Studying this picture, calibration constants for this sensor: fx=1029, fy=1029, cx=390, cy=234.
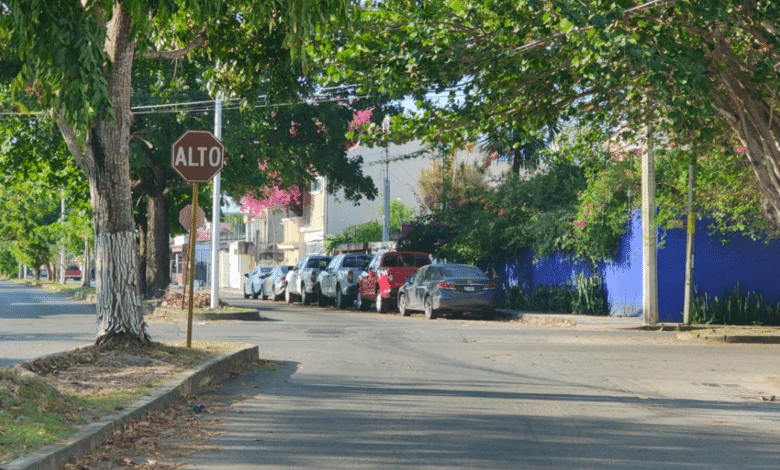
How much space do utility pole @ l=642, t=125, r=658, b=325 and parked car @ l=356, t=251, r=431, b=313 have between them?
30.9 feet

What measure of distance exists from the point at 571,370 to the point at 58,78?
8.69 m

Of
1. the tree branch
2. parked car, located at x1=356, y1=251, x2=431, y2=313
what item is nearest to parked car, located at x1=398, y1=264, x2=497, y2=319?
parked car, located at x1=356, y1=251, x2=431, y2=313

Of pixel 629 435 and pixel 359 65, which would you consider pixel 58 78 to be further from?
pixel 359 65

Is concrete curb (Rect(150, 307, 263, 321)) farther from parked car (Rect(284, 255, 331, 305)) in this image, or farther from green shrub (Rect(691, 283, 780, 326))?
parked car (Rect(284, 255, 331, 305))

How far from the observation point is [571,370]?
14.2 m

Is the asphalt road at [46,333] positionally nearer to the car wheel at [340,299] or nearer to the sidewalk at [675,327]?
the car wheel at [340,299]

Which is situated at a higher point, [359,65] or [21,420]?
[359,65]

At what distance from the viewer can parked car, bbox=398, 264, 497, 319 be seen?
27.1 meters

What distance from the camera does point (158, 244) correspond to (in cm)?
3450

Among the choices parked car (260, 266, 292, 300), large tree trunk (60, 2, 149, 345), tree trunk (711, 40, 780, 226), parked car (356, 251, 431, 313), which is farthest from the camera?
parked car (260, 266, 292, 300)

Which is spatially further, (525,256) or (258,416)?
(525,256)

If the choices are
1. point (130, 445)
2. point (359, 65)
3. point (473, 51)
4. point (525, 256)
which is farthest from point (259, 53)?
point (525, 256)

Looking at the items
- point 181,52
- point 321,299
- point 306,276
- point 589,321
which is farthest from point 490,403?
point 306,276

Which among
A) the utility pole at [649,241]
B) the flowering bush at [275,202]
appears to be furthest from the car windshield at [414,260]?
the flowering bush at [275,202]
